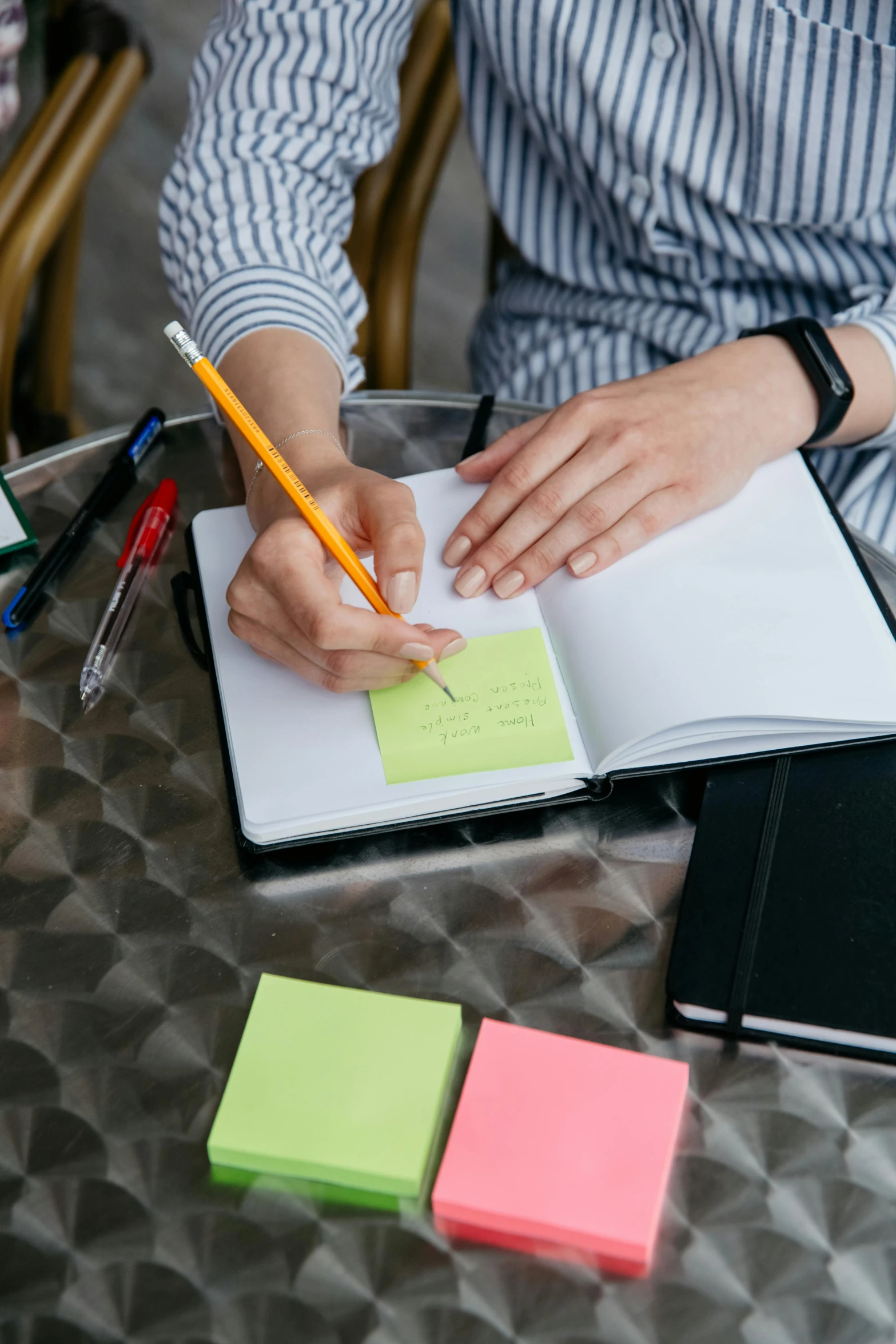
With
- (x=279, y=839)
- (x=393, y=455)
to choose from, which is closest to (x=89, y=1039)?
(x=279, y=839)

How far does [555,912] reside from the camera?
722 mm

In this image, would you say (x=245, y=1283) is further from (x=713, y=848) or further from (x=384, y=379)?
(x=384, y=379)

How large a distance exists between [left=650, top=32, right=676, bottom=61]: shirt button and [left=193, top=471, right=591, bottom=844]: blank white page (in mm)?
482

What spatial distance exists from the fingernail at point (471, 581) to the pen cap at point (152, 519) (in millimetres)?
273

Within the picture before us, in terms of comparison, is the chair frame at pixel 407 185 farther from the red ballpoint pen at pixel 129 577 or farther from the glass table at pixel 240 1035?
the glass table at pixel 240 1035

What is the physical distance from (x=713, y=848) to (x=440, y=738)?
0.18 m

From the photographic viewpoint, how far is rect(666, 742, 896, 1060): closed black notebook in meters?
0.65

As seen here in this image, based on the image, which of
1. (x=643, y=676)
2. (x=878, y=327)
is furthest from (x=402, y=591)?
(x=878, y=327)

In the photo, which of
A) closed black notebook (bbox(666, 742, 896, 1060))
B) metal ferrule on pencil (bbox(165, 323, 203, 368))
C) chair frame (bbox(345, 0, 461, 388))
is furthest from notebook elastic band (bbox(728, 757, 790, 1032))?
chair frame (bbox(345, 0, 461, 388))

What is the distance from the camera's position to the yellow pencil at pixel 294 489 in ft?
2.61

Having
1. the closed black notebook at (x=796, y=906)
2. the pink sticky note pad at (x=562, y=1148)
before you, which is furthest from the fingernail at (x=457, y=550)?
the pink sticky note pad at (x=562, y=1148)

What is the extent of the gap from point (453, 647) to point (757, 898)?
0.82 feet

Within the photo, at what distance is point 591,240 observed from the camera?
3.99 feet

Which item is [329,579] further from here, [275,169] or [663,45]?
[663,45]
